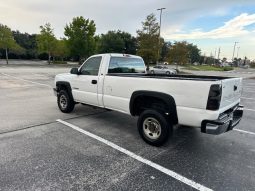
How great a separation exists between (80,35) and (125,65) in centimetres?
3592

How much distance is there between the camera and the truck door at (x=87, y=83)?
17.7 feet

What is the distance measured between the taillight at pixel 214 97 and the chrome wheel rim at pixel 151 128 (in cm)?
112

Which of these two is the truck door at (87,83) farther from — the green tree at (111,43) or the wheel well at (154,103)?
the green tree at (111,43)

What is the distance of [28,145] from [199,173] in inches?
124

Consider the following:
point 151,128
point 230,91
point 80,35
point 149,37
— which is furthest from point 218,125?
point 80,35

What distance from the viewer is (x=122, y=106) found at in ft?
15.6

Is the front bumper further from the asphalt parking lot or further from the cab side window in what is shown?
the cab side window

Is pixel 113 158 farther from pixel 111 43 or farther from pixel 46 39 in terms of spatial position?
pixel 111 43

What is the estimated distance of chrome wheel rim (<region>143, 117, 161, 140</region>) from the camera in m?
4.23

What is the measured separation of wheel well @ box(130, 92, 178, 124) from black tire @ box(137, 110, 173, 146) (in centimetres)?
16

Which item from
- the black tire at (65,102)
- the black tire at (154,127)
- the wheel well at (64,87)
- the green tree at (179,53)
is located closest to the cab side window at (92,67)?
the wheel well at (64,87)

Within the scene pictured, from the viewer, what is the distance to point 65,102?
6.58 metres

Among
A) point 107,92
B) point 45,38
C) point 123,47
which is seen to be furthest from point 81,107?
point 123,47

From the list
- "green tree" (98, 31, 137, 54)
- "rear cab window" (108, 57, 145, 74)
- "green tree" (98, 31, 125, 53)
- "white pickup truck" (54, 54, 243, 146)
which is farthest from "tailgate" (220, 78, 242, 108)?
"green tree" (98, 31, 125, 53)
